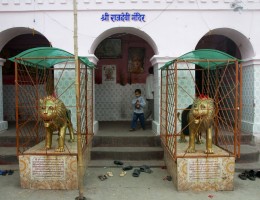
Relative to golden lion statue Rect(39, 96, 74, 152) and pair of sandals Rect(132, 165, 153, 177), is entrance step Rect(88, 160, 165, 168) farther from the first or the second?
golden lion statue Rect(39, 96, 74, 152)

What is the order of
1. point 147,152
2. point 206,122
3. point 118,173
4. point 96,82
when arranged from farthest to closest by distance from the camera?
A: point 96,82 < point 147,152 < point 118,173 < point 206,122

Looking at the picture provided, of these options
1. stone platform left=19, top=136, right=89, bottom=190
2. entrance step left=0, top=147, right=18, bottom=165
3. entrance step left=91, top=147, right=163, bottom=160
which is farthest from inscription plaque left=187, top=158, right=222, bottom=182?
entrance step left=0, top=147, right=18, bottom=165

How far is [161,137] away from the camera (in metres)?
6.51

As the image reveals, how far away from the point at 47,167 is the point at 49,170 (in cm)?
6

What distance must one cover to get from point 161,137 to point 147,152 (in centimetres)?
54

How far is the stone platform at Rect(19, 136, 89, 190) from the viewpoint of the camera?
4.73 m

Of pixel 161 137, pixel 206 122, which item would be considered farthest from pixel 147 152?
pixel 206 122

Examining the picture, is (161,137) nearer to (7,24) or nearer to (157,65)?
(157,65)

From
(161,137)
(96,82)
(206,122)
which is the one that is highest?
(96,82)

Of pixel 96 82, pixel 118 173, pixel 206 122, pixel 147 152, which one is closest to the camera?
pixel 206 122

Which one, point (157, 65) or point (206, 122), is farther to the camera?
point (157, 65)

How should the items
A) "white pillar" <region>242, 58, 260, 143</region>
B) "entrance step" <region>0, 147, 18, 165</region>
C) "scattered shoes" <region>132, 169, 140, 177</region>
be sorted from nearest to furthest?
"scattered shoes" <region>132, 169, 140, 177</region> < "entrance step" <region>0, 147, 18, 165</region> < "white pillar" <region>242, 58, 260, 143</region>

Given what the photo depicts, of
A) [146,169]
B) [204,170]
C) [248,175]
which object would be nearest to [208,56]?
[204,170]

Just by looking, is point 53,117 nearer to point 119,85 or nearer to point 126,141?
point 126,141
